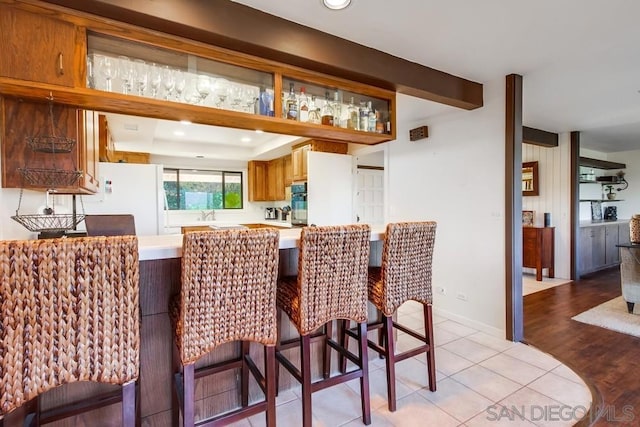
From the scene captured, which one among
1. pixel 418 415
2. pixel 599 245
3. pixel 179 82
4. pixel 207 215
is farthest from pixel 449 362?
pixel 207 215

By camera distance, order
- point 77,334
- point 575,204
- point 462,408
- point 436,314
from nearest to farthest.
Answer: point 77,334, point 462,408, point 436,314, point 575,204

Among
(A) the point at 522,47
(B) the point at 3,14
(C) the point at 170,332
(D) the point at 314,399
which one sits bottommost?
(D) the point at 314,399

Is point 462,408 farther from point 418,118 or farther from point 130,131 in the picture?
point 130,131

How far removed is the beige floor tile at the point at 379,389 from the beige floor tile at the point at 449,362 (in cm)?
39

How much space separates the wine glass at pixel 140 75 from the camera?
5.65 ft

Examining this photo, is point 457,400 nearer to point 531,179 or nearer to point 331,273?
point 331,273

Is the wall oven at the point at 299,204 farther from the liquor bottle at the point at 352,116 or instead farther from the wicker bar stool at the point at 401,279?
the wicker bar stool at the point at 401,279

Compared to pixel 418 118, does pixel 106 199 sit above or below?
below

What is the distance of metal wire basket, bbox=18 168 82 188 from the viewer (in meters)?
1.69

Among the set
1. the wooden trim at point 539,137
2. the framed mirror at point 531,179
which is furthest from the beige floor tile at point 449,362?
the framed mirror at point 531,179

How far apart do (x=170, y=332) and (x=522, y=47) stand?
116 inches

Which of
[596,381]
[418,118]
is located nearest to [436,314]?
[596,381]

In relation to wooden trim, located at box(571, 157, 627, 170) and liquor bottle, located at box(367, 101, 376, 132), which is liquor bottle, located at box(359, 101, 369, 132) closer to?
liquor bottle, located at box(367, 101, 376, 132)

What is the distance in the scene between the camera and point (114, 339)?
3.68 ft
